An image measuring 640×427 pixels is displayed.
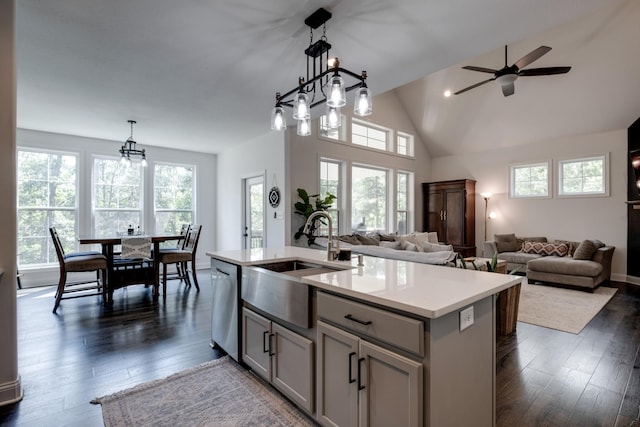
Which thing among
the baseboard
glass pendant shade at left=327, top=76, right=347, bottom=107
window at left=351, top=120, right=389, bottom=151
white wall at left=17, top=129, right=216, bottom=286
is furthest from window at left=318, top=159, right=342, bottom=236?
the baseboard

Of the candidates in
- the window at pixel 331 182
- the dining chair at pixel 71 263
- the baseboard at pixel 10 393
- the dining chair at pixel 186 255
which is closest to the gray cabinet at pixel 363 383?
the baseboard at pixel 10 393

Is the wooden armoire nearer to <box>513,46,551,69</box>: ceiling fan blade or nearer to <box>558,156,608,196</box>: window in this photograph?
<box>558,156,608,196</box>: window

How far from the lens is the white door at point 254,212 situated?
5871mm

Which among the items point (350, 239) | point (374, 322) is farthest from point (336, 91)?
point (350, 239)

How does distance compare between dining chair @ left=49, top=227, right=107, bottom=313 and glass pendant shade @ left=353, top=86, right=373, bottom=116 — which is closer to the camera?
glass pendant shade @ left=353, top=86, right=373, bottom=116

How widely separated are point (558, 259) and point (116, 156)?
8.43 meters

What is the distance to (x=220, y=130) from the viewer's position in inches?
208

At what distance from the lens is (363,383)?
1.43 metres

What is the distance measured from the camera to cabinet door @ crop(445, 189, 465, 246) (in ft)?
24.3

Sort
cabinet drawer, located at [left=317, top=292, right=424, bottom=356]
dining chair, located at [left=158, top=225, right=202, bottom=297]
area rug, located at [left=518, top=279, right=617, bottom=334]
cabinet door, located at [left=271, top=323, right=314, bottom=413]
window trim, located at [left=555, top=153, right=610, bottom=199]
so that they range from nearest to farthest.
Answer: cabinet drawer, located at [left=317, top=292, right=424, bottom=356]
cabinet door, located at [left=271, top=323, right=314, bottom=413]
area rug, located at [left=518, top=279, right=617, bottom=334]
dining chair, located at [left=158, top=225, right=202, bottom=297]
window trim, located at [left=555, top=153, right=610, bottom=199]

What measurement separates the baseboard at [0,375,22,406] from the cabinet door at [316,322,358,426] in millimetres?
2058

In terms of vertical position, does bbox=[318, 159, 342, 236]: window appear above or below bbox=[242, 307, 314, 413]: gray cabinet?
above

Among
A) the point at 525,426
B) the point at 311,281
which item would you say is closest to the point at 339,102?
the point at 311,281

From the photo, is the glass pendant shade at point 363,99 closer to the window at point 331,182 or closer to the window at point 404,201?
the window at point 331,182
